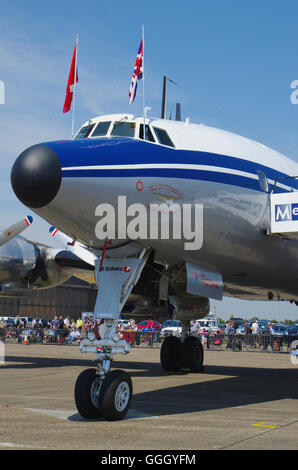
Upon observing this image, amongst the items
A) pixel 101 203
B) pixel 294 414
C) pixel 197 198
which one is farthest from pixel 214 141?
pixel 294 414

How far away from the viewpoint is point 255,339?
3341 cm

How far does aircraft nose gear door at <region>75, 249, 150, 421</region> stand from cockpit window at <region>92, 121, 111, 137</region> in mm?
2204

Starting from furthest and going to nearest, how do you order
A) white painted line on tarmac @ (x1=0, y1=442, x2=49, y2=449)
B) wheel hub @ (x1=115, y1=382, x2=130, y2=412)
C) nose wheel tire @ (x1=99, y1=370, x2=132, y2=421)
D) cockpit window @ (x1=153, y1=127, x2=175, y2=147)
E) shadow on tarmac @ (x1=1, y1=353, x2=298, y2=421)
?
1. cockpit window @ (x1=153, y1=127, x2=175, y2=147)
2. shadow on tarmac @ (x1=1, y1=353, x2=298, y2=421)
3. wheel hub @ (x1=115, y1=382, x2=130, y2=412)
4. nose wheel tire @ (x1=99, y1=370, x2=132, y2=421)
5. white painted line on tarmac @ (x1=0, y1=442, x2=49, y2=449)

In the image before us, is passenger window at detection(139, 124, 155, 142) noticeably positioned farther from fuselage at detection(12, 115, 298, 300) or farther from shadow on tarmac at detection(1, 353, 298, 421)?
shadow on tarmac at detection(1, 353, 298, 421)

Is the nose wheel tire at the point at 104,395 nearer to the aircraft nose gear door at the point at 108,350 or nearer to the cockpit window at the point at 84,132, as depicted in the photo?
the aircraft nose gear door at the point at 108,350

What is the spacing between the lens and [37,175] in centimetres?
780

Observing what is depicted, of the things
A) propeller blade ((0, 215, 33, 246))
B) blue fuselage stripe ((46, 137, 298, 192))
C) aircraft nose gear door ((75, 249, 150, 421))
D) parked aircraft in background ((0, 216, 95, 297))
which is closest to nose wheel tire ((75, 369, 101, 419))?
aircraft nose gear door ((75, 249, 150, 421))

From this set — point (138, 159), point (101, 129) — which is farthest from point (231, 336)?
point (138, 159)

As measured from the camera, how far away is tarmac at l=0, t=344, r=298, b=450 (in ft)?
20.5

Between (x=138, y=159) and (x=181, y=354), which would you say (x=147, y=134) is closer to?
(x=138, y=159)

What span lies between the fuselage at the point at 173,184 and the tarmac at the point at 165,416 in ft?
8.23

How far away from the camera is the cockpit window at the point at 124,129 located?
952 cm

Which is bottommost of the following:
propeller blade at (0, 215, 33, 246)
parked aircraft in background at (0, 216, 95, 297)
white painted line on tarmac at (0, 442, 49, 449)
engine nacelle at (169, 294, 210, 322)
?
white painted line on tarmac at (0, 442, 49, 449)

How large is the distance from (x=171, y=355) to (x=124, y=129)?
27.1ft
